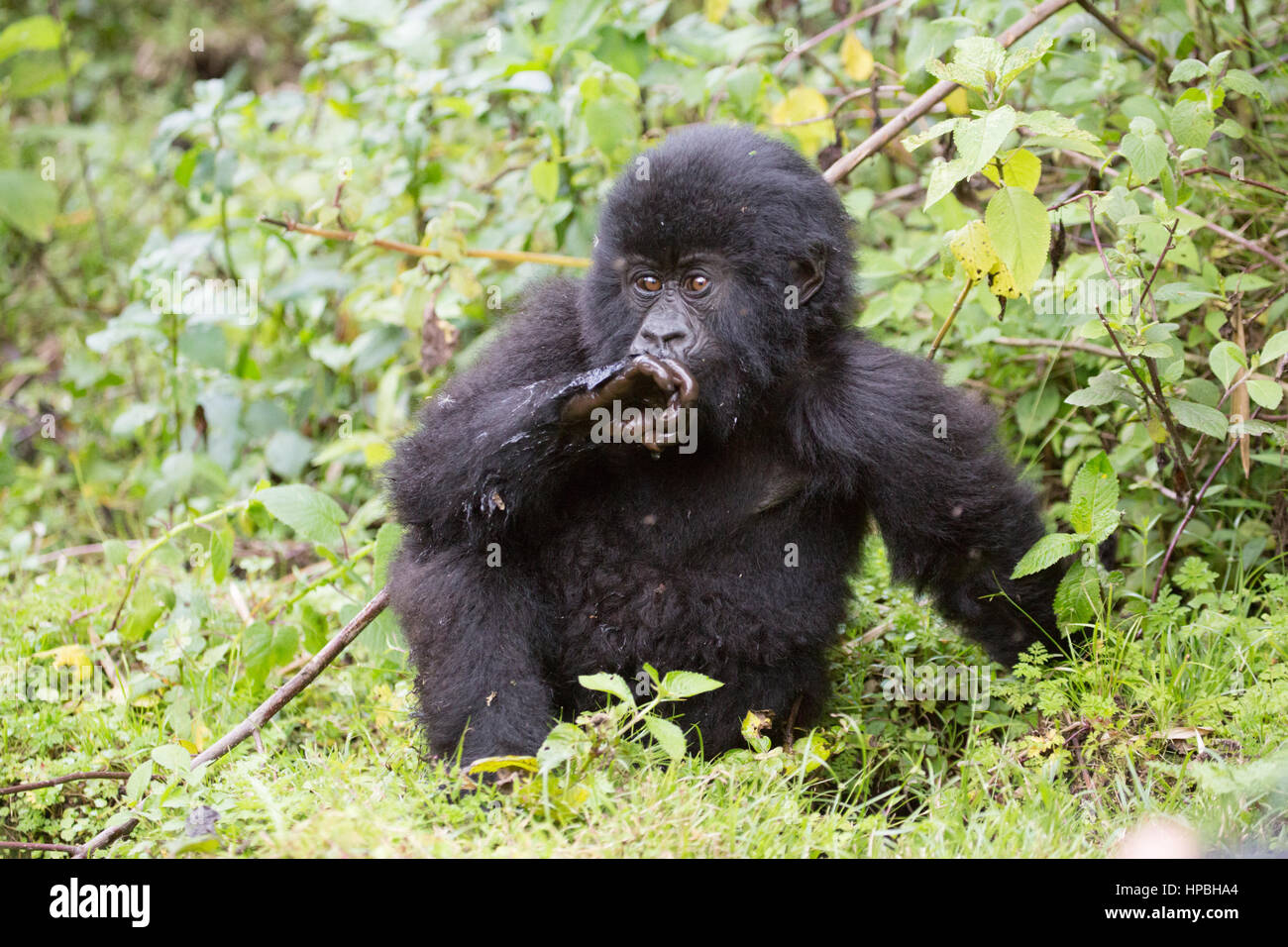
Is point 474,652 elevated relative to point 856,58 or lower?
lower

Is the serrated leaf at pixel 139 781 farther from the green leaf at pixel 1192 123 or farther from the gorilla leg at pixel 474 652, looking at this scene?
the green leaf at pixel 1192 123

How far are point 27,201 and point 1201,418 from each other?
3.54 m

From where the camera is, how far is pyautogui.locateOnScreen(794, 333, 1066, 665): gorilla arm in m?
3.86

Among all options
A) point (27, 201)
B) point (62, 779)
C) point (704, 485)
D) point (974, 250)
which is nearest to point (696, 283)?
point (704, 485)

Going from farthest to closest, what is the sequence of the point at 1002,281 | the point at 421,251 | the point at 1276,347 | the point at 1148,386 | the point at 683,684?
the point at 421,251 → the point at 1148,386 → the point at 1002,281 → the point at 1276,347 → the point at 683,684

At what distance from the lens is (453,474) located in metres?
3.84

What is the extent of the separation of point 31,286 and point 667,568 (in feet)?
22.4

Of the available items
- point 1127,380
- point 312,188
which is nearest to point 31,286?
point 312,188

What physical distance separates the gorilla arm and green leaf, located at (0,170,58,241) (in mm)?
2533

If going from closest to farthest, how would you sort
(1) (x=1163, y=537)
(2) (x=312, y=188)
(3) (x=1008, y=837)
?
(3) (x=1008, y=837)
(1) (x=1163, y=537)
(2) (x=312, y=188)

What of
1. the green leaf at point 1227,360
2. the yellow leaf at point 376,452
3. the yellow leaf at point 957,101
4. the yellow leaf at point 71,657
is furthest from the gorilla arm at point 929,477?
the yellow leaf at point 71,657

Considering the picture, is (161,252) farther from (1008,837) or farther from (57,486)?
(1008,837)

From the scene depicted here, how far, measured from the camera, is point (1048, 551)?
149 inches

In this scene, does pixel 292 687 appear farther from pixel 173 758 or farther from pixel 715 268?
pixel 715 268
